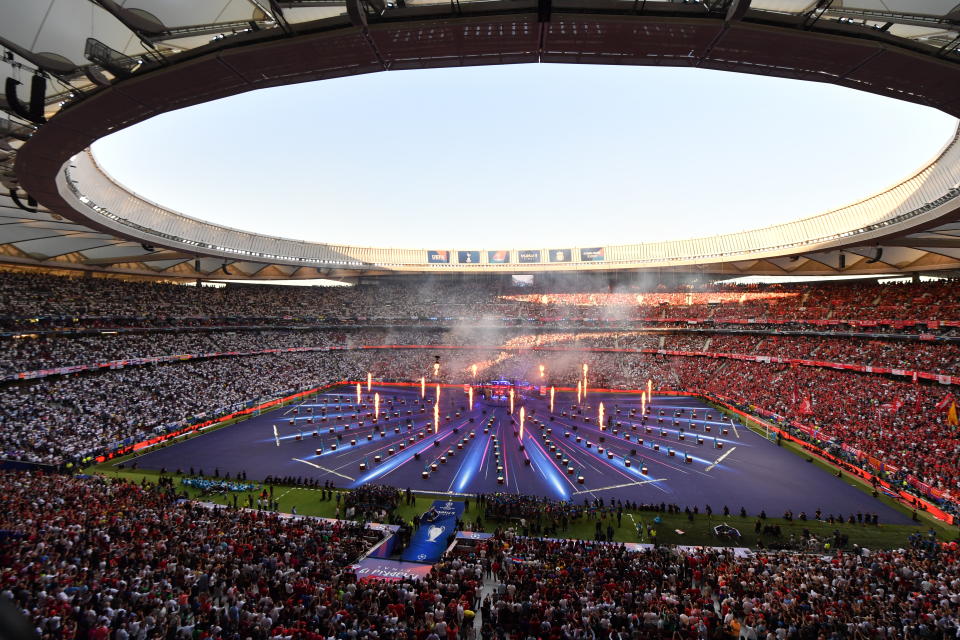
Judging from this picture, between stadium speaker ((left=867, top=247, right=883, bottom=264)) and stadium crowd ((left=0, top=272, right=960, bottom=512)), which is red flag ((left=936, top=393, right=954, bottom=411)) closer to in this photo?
stadium crowd ((left=0, top=272, right=960, bottom=512))

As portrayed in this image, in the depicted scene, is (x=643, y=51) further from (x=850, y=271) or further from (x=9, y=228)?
(x=850, y=271)

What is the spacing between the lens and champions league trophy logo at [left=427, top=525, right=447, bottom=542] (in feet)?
62.9

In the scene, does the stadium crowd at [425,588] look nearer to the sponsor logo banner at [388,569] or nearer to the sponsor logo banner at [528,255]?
the sponsor logo banner at [388,569]

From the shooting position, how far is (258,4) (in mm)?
9039

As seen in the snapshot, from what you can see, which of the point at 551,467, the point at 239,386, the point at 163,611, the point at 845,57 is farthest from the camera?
the point at 239,386

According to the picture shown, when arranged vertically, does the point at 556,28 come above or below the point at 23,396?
above

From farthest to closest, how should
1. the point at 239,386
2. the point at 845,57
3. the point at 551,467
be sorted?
the point at 239,386, the point at 551,467, the point at 845,57

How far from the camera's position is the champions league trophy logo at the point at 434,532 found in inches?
755

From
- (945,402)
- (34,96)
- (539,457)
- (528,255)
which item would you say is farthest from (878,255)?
(34,96)

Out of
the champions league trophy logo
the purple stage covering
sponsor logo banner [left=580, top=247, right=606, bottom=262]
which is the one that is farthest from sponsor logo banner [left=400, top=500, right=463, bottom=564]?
sponsor logo banner [left=580, top=247, right=606, bottom=262]

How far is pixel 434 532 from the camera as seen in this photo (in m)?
19.6

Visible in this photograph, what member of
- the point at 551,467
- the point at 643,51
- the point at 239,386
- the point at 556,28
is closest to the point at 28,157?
the point at 556,28

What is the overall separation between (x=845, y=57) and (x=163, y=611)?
763 inches

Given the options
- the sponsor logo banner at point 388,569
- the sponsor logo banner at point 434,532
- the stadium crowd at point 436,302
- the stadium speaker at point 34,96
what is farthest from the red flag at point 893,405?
the stadium speaker at point 34,96
